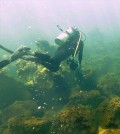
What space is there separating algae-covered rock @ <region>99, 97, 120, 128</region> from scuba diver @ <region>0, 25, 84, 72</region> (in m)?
3.41

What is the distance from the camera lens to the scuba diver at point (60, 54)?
404 inches

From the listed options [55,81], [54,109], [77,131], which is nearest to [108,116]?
[77,131]

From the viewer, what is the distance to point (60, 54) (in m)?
11.0

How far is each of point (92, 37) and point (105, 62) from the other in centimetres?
2869

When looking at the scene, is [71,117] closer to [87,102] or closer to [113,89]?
[87,102]

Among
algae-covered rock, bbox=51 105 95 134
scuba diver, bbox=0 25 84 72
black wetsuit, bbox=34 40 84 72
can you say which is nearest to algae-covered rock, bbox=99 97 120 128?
algae-covered rock, bbox=51 105 95 134

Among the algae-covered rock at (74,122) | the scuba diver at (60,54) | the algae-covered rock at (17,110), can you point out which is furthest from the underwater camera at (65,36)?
the algae-covered rock at (74,122)

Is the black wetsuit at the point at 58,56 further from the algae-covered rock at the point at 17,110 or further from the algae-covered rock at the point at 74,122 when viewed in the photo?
the algae-covered rock at the point at 74,122

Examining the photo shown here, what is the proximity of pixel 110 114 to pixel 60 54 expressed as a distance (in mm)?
4937

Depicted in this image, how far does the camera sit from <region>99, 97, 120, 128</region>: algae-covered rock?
6.48 m

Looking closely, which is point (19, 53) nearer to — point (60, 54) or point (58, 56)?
point (58, 56)

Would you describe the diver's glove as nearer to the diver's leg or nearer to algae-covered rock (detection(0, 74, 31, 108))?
the diver's leg

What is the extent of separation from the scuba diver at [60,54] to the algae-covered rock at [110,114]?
3.41 meters

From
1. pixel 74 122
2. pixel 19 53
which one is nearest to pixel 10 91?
pixel 19 53
